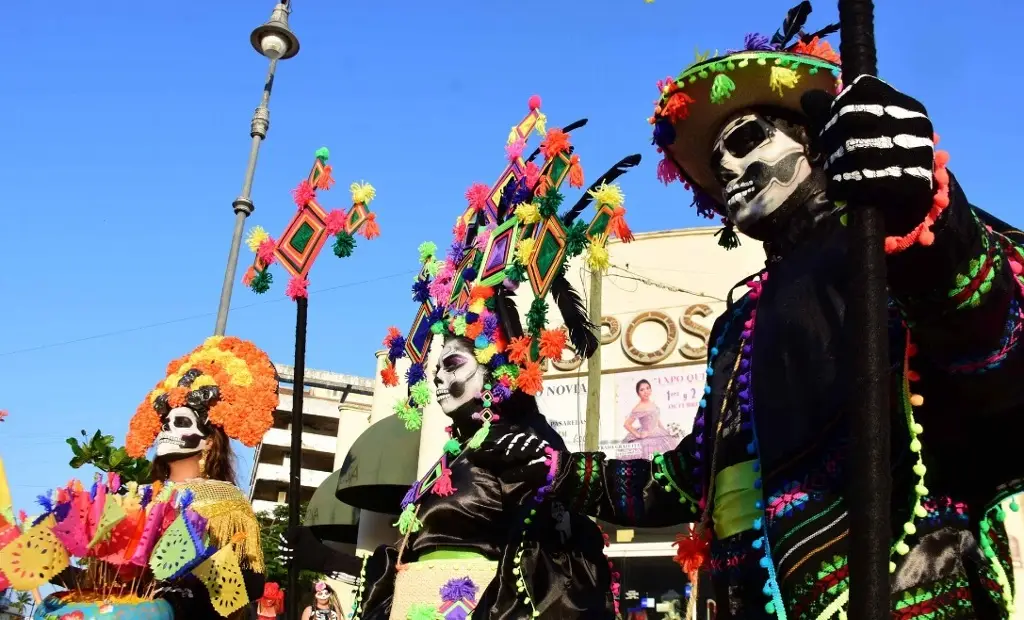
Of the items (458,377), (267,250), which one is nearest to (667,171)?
(458,377)

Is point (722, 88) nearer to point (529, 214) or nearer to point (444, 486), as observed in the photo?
point (529, 214)

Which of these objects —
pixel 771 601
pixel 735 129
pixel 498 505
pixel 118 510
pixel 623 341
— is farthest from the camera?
Result: pixel 623 341

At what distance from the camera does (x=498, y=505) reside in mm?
4301

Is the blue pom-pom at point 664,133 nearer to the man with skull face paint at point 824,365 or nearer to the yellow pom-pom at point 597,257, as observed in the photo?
the man with skull face paint at point 824,365

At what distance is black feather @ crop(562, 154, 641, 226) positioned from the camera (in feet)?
15.5

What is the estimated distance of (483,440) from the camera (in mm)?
3859

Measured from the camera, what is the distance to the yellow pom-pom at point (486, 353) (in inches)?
180

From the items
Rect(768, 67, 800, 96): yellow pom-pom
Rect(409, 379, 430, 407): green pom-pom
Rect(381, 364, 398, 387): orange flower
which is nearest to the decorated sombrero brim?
Result: Rect(768, 67, 800, 96): yellow pom-pom

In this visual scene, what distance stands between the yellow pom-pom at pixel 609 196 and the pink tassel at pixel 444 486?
1475 mm

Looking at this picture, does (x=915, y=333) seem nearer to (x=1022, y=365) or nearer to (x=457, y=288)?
(x=1022, y=365)

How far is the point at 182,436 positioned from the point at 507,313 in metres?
1.87

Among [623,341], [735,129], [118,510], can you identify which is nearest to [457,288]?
[118,510]

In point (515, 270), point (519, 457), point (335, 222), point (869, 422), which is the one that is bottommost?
point (869, 422)

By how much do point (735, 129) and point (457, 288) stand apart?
7.89ft
